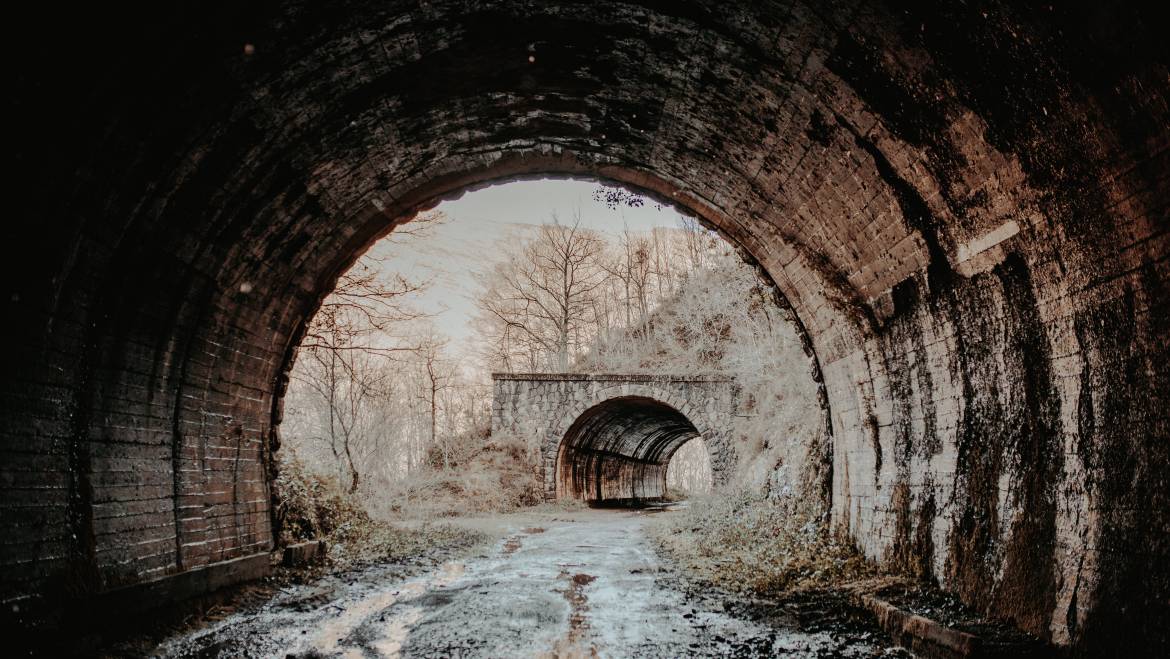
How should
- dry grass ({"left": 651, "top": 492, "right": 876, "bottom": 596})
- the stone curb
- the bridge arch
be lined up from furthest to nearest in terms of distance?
1. the bridge arch
2. dry grass ({"left": 651, "top": 492, "right": 876, "bottom": 596})
3. the stone curb

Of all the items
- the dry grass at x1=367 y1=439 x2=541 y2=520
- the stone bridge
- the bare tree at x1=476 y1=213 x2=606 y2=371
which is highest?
the bare tree at x1=476 y1=213 x2=606 y2=371

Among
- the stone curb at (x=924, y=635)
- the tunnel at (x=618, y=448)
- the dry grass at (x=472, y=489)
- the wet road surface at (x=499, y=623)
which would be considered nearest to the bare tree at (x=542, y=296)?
the tunnel at (x=618, y=448)

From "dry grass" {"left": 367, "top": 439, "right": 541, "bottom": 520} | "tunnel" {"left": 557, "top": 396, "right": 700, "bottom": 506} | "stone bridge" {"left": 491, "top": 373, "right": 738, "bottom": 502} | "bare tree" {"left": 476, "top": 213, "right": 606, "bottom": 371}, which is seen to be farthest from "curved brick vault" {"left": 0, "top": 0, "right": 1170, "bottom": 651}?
"bare tree" {"left": 476, "top": 213, "right": 606, "bottom": 371}

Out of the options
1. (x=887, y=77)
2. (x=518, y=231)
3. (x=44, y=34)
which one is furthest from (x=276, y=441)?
(x=518, y=231)

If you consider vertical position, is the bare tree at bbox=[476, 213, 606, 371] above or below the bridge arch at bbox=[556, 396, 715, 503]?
above

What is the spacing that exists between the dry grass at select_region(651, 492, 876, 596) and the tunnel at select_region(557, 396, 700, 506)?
41.2 feet

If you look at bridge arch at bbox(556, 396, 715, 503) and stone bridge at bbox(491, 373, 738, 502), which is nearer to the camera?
stone bridge at bbox(491, 373, 738, 502)

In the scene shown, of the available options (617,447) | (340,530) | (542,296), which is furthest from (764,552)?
(542,296)

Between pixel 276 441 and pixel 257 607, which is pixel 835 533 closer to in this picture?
pixel 257 607

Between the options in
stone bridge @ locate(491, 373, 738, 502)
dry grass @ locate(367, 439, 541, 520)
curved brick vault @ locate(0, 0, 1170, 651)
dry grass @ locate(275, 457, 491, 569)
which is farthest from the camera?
stone bridge @ locate(491, 373, 738, 502)

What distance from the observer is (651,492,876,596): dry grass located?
6988 mm

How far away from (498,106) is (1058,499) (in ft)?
18.9

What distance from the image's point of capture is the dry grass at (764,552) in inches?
275

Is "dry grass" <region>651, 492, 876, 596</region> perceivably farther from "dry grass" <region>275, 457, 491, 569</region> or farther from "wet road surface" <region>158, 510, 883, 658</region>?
"dry grass" <region>275, 457, 491, 569</region>
